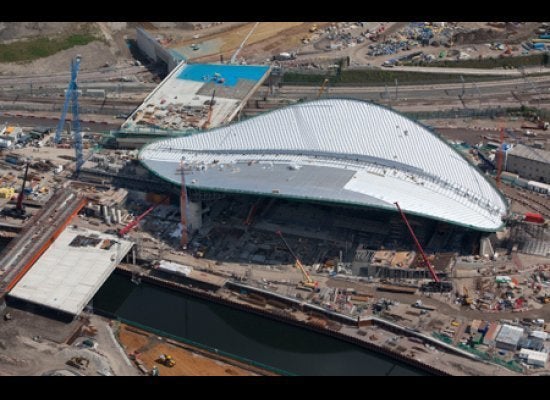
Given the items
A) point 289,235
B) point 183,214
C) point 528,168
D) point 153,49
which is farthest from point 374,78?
point 183,214

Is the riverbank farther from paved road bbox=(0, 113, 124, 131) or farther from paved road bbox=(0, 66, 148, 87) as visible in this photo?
paved road bbox=(0, 66, 148, 87)

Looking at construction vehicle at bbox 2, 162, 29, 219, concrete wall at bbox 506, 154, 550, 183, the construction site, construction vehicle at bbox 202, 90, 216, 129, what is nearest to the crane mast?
the construction site

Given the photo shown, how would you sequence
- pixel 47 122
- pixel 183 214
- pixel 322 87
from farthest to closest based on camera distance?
1. pixel 322 87
2. pixel 47 122
3. pixel 183 214

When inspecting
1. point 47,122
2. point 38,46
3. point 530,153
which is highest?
point 38,46

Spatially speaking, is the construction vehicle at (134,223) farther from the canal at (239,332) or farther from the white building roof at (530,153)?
the white building roof at (530,153)

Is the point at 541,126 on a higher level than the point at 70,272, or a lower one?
higher

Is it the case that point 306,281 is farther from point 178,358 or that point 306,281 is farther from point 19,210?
point 19,210

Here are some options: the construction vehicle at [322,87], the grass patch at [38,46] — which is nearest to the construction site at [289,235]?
the construction vehicle at [322,87]

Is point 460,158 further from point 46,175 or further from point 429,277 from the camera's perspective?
point 46,175
